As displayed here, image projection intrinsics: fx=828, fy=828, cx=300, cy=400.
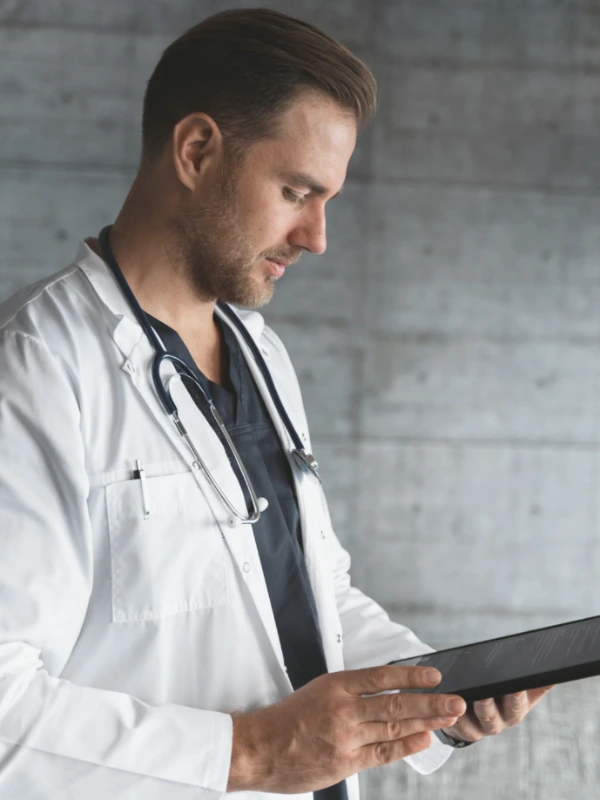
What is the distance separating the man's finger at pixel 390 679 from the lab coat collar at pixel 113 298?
0.52 m

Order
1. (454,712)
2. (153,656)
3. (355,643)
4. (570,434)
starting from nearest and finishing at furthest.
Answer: (454,712) < (153,656) < (355,643) < (570,434)

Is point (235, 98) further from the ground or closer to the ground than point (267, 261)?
further from the ground

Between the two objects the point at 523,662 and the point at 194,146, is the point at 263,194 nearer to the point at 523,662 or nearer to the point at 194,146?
the point at 194,146

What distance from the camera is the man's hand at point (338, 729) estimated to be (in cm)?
92

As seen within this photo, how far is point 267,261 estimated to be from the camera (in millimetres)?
1289

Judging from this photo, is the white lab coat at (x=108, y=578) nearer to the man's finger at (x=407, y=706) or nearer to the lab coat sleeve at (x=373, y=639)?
the man's finger at (x=407, y=706)

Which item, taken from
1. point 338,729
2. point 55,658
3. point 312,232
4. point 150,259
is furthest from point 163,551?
point 312,232

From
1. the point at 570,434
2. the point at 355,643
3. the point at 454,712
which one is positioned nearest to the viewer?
the point at 454,712

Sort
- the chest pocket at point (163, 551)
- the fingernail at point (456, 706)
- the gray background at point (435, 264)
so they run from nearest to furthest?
the fingernail at point (456, 706), the chest pocket at point (163, 551), the gray background at point (435, 264)

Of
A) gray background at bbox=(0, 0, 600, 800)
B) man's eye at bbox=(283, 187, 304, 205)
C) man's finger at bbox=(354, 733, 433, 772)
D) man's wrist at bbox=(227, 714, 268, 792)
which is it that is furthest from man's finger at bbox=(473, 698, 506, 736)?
gray background at bbox=(0, 0, 600, 800)

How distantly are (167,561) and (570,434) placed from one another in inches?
89.0

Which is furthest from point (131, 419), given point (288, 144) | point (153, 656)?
point (288, 144)

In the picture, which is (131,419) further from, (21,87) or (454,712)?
(21,87)

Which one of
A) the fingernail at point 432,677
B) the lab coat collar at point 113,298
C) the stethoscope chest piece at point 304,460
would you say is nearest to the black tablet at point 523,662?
the fingernail at point 432,677
